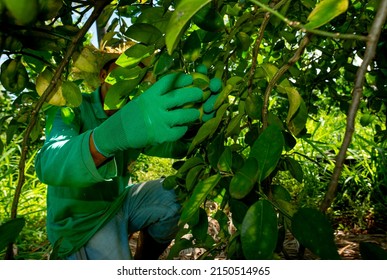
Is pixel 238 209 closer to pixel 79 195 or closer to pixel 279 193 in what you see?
pixel 279 193

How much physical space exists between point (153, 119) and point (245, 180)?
1.73ft

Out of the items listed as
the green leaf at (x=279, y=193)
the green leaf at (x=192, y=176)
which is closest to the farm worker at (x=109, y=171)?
the green leaf at (x=192, y=176)

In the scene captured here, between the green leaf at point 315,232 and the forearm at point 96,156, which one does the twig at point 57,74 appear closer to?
the green leaf at point 315,232

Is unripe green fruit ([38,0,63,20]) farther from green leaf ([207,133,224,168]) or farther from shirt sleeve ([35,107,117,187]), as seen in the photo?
shirt sleeve ([35,107,117,187])

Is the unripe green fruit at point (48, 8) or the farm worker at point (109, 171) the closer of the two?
the unripe green fruit at point (48, 8)

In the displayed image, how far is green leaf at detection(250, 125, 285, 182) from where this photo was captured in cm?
44

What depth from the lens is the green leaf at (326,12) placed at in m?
0.32

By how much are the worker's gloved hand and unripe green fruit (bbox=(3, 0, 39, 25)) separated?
0.50 metres

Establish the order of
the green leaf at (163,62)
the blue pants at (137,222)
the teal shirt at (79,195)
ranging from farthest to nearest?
the blue pants at (137,222) < the teal shirt at (79,195) < the green leaf at (163,62)

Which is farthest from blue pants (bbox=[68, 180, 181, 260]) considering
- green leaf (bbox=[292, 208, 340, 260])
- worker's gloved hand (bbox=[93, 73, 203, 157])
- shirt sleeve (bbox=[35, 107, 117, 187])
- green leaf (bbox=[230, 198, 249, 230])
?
green leaf (bbox=[292, 208, 340, 260])

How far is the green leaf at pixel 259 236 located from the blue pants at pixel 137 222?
118cm

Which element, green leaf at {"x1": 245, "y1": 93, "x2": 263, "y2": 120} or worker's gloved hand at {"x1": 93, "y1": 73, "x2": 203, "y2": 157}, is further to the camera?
worker's gloved hand at {"x1": 93, "y1": 73, "x2": 203, "y2": 157}
